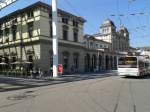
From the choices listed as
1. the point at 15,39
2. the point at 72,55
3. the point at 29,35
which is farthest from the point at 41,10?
the point at 72,55

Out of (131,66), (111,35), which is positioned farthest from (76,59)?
(111,35)

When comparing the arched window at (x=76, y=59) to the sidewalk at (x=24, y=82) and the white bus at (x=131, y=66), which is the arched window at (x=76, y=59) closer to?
the sidewalk at (x=24, y=82)

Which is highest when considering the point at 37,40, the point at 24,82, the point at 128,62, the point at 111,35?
the point at 111,35

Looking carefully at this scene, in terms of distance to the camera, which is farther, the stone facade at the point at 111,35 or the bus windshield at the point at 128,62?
A: the stone facade at the point at 111,35

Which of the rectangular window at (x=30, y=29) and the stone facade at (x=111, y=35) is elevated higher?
the stone facade at (x=111, y=35)

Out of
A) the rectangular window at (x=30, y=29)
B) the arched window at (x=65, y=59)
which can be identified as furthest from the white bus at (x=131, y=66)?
the rectangular window at (x=30, y=29)

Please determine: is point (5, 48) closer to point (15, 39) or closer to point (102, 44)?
point (15, 39)

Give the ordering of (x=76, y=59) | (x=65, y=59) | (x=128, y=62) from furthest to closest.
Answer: (x=76, y=59), (x=65, y=59), (x=128, y=62)

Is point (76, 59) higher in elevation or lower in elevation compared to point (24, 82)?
higher

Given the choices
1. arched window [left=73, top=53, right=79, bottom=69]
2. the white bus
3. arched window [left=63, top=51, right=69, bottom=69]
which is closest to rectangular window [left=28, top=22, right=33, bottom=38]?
arched window [left=63, top=51, right=69, bottom=69]

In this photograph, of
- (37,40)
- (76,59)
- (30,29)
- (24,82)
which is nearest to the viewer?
(24,82)

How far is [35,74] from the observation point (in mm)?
30375

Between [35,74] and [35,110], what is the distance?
856 inches

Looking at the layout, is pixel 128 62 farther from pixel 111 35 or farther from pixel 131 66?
pixel 111 35
